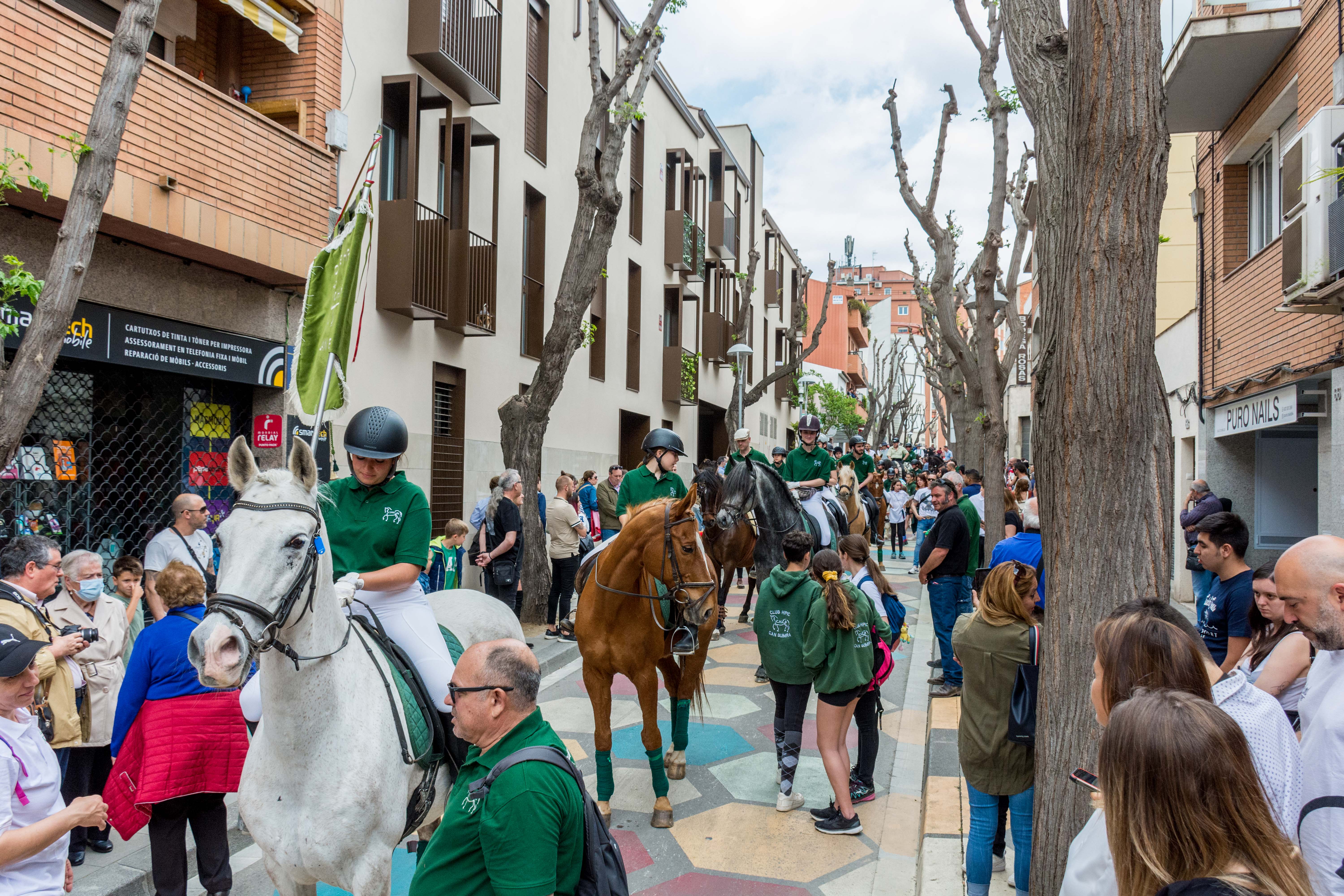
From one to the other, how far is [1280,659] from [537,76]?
1715 cm

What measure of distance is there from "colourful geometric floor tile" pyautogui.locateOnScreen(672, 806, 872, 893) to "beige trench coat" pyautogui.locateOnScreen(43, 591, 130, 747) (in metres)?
3.53

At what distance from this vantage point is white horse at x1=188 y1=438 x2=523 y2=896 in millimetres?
3104

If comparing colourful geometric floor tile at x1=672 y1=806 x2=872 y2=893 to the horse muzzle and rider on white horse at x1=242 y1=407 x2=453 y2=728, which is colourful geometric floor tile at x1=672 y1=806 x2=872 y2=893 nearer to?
rider on white horse at x1=242 y1=407 x2=453 y2=728

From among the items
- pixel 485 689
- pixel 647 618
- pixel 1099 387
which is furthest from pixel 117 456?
pixel 1099 387

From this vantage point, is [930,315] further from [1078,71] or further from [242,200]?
[1078,71]

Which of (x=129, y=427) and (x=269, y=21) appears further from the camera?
(x=269, y=21)

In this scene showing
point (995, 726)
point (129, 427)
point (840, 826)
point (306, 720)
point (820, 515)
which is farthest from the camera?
point (820, 515)

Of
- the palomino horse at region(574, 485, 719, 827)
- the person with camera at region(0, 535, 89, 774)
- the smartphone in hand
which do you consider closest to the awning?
the person with camera at region(0, 535, 89, 774)

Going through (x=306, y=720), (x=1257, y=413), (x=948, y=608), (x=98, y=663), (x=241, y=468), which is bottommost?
(x=948, y=608)

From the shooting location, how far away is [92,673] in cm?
522

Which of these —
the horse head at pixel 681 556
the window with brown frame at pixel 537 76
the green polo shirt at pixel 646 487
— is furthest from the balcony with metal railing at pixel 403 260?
the horse head at pixel 681 556

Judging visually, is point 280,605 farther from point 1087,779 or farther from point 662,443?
point 662,443

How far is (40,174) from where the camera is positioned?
23.7 feet

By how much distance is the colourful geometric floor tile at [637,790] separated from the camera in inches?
246
